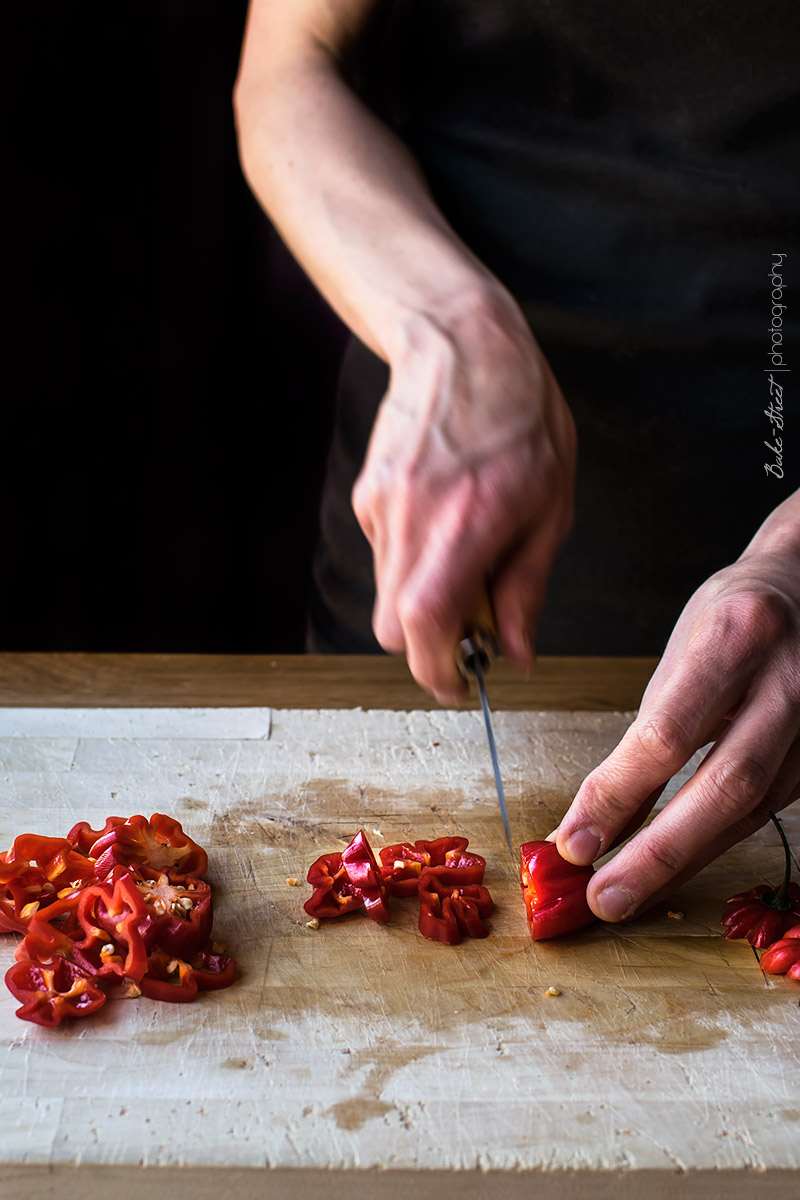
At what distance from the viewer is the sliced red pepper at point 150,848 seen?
4.11ft

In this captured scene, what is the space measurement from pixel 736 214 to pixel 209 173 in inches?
57.8

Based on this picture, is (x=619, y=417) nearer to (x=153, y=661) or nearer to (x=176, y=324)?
(x=153, y=661)

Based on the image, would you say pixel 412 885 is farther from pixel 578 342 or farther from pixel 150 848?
pixel 578 342

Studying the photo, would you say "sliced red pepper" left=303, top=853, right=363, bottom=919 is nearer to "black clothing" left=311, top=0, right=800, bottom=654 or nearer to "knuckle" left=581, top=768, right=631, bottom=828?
"knuckle" left=581, top=768, right=631, bottom=828

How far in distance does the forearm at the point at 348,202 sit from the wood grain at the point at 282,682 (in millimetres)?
540

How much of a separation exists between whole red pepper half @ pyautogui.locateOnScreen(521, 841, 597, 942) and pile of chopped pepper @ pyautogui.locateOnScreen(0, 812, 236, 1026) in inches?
12.8

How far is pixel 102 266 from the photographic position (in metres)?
2.65

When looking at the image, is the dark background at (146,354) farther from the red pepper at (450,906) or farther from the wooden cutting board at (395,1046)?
the red pepper at (450,906)

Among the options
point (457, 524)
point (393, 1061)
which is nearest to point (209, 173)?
point (457, 524)

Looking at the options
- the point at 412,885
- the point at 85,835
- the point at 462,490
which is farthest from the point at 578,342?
the point at 85,835

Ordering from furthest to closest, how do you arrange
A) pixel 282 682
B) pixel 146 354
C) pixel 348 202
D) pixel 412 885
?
pixel 146 354 → pixel 282 682 → pixel 348 202 → pixel 412 885

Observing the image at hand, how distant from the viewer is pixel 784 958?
1.17 metres

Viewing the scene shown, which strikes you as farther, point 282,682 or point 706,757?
point 282,682

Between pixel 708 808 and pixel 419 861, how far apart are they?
0.33 m
